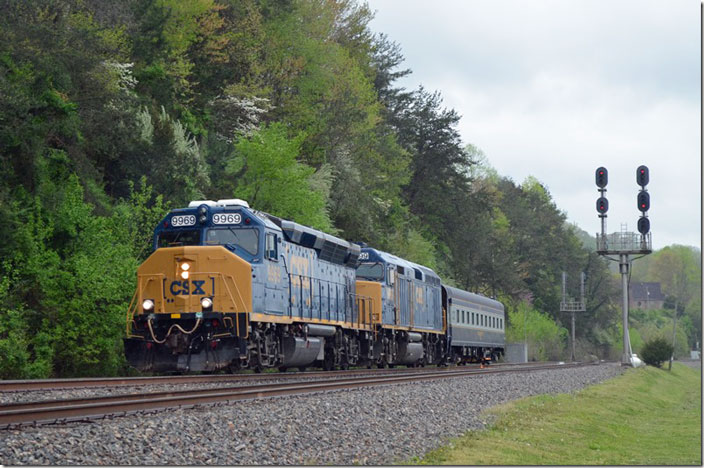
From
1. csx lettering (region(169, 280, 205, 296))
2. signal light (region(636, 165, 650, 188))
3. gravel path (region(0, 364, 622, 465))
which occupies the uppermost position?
signal light (region(636, 165, 650, 188))

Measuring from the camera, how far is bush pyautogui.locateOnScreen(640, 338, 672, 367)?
6331 centimetres

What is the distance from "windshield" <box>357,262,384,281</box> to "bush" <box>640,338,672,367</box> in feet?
125

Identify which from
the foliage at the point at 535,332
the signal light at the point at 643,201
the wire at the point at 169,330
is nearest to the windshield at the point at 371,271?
the wire at the point at 169,330

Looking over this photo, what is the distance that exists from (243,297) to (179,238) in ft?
8.34

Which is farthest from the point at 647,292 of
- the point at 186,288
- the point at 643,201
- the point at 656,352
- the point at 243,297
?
the point at 186,288

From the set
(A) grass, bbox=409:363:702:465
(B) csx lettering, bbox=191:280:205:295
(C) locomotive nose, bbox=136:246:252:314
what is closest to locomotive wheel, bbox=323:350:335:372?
(A) grass, bbox=409:363:702:465

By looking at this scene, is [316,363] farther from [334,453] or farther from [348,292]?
[334,453]

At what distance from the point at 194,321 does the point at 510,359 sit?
57.5 meters

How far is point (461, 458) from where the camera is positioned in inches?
458

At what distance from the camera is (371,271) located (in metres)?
31.3

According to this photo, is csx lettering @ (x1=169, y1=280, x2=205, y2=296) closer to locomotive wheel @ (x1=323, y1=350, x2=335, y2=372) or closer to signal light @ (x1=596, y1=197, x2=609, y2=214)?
locomotive wheel @ (x1=323, y1=350, x2=335, y2=372)

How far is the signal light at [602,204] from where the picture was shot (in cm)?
4531

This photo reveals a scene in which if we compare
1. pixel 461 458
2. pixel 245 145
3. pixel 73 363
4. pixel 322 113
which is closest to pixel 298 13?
pixel 322 113

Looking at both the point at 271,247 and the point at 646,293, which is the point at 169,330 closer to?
the point at 271,247
